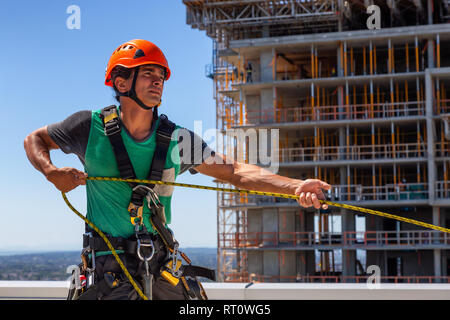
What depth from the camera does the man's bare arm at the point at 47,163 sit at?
3.03 m

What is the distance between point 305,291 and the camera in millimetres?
5551

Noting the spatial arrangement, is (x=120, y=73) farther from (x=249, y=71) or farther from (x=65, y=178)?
(x=249, y=71)

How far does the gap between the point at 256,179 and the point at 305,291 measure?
2447mm

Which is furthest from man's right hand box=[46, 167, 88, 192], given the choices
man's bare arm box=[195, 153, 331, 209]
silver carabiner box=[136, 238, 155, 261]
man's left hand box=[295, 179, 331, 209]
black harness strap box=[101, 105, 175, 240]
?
man's left hand box=[295, 179, 331, 209]

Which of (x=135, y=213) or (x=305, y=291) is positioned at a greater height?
(x=135, y=213)

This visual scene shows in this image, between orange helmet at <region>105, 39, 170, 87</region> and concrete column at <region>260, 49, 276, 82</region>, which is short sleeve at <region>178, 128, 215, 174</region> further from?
concrete column at <region>260, 49, 276, 82</region>

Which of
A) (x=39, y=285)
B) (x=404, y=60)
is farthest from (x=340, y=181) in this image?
(x=39, y=285)

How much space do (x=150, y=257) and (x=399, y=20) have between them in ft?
139

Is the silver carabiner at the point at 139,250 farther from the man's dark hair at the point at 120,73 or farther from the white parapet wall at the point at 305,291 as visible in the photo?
the white parapet wall at the point at 305,291

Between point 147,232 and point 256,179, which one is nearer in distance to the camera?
point 147,232

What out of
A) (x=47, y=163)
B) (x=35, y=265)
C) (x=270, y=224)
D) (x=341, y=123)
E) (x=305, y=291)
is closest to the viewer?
(x=47, y=163)

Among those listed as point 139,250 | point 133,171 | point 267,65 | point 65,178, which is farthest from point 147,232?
point 267,65
